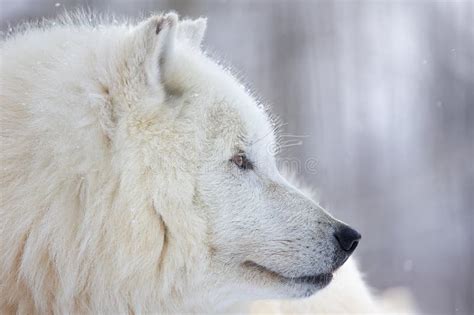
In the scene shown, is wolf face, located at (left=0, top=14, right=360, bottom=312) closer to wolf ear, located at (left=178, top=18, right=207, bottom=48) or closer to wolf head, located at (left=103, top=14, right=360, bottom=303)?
wolf head, located at (left=103, top=14, right=360, bottom=303)

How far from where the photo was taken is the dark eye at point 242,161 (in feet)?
9.81

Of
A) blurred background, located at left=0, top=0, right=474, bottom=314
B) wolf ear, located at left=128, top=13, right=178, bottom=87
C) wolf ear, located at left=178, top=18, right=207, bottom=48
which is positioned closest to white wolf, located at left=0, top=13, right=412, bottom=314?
wolf ear, located at left=128, top=13, right=178, bottom=87

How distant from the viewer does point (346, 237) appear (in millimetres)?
2986

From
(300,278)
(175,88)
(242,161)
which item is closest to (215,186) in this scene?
(242,161)

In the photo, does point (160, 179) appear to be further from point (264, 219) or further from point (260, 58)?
point (260, 58)

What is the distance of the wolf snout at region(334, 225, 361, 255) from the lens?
2.98m

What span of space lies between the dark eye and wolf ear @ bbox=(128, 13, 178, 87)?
472mm

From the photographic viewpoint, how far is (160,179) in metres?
2.73

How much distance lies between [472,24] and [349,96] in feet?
7.22

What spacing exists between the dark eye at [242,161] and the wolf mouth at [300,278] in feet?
1.33

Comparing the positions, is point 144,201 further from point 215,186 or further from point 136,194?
point 215,186

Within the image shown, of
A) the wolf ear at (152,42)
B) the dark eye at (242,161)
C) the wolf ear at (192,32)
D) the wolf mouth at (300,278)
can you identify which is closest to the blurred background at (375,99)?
the wolf ear at (192,32)

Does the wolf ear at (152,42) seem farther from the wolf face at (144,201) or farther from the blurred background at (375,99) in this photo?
the blurred background at (375,99)

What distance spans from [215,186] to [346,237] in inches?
24.0
